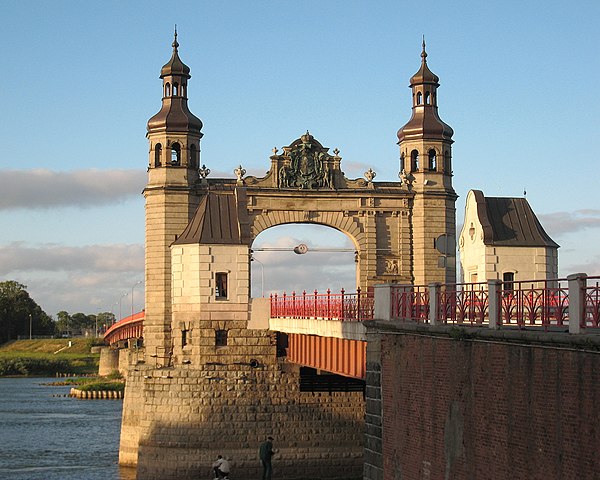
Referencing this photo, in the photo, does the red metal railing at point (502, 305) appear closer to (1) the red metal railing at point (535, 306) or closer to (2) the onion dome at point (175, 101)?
(1) the red metal railing at point (535, 306)

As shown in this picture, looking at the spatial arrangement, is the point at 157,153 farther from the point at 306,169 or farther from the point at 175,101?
the point at 306,169

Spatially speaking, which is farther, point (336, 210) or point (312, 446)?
point (336, 210)

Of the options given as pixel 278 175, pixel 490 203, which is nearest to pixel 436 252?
pixel 490 203

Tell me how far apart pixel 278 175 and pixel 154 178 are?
512 centimetres

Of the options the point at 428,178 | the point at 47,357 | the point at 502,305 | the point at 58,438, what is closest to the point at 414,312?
the point at 502,305

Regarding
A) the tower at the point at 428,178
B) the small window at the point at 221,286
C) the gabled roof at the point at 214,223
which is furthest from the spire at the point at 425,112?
the small window at the point at 221,286

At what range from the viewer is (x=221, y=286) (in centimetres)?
5072

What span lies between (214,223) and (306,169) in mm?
5033

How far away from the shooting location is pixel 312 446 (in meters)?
48.0

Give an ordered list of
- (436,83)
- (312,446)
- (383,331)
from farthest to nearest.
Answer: (436,83) < (312,446) < (383,331)

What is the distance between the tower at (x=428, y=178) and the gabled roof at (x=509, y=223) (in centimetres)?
225

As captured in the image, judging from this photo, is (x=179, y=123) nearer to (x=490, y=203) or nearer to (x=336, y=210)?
(x=336, y=210)

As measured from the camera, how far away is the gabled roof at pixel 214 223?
5027 centimetres

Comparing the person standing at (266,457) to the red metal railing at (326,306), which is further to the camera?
the person standing at (266,457)
